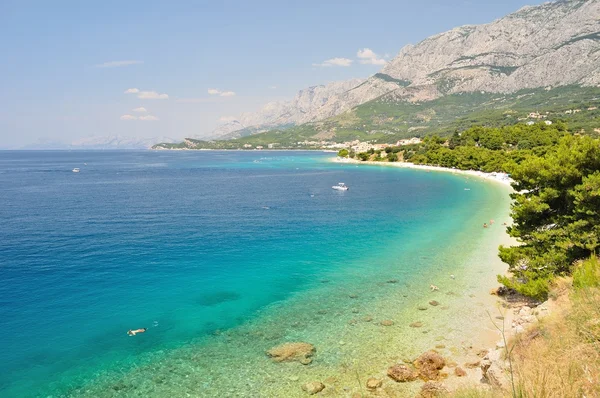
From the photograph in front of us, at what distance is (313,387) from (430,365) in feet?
21.1

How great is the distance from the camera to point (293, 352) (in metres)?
21.0

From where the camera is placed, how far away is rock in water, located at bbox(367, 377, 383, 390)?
1791 cm

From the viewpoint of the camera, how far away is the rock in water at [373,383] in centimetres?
1791

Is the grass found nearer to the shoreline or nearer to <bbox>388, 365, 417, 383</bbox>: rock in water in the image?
<bbox>388, 365, 417, 383</bbox>: rock in water

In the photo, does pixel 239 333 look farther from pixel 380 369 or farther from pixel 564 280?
pixel 564 280

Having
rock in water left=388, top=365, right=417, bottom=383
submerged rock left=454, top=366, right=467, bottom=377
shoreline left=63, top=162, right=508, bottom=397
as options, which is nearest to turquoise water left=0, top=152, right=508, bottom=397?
shoreline left=63, top=162, right=508, bottom=397

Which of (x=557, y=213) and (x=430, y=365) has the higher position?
(x=557, y=213)

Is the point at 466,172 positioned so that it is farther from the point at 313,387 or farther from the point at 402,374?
the point at 313,387

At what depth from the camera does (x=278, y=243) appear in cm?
4528

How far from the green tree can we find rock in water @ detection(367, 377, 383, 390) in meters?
12.6

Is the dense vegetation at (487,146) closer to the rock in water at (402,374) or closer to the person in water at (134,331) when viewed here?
the rock in water at (402,374)

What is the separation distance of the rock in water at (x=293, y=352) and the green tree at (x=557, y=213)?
1490cm

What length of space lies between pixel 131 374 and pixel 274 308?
10.8 meters

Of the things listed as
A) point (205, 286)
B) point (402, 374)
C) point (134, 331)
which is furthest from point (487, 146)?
point (134, 331)
